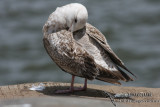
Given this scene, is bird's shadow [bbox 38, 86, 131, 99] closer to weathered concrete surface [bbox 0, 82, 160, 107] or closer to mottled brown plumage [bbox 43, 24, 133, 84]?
weathered concrete surface [bbox 0, 82, 160, 107]

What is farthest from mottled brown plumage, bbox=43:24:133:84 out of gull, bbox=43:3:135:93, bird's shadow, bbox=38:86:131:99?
bird's shadow, bbox=38:86:131:99

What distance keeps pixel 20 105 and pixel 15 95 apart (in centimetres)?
47

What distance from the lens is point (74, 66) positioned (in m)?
7.19

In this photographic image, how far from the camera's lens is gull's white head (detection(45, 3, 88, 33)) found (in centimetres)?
718

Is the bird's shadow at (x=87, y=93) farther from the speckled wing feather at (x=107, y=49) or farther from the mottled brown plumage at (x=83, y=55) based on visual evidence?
the speckled wing feather at (x=107, y=49)

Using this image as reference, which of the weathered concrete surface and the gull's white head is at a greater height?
the gull's white head

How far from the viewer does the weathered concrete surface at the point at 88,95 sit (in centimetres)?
668

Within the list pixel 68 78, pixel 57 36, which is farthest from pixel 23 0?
pixel 57 36

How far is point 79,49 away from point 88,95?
690 mm

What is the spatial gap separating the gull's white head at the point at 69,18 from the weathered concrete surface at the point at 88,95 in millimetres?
946

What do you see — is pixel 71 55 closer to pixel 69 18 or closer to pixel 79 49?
pixel 79 49

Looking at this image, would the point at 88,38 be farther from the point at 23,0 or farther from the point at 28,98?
the point at 23,0

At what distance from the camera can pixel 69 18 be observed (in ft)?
23.9

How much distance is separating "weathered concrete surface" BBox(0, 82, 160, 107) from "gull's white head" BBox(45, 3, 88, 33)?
3.10ft
